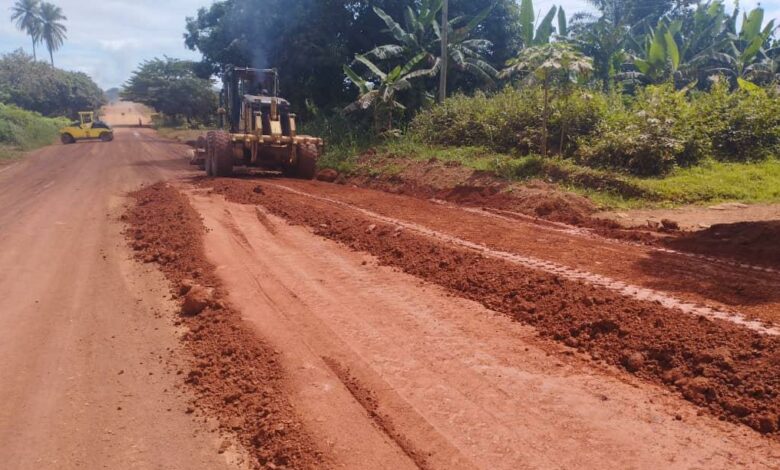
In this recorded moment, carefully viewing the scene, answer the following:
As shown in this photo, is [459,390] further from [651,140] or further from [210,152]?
[210,152]

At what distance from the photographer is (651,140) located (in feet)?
45.2

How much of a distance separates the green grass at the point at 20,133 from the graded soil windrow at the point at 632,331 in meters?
26.5

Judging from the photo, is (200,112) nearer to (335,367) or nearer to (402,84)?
(402,84)

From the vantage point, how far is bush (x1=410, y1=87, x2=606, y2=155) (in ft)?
52.8

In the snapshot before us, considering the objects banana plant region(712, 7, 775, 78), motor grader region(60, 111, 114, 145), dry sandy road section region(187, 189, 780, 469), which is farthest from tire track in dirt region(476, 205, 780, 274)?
motor grader region(60, 111, 114, 145)

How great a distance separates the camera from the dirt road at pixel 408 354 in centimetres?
361

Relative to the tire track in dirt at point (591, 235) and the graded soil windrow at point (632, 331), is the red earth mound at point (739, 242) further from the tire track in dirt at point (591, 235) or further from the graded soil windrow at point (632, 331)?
the graded soil windrow at point (632, 331)

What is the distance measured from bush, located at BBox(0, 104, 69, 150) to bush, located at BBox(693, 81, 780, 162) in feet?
110

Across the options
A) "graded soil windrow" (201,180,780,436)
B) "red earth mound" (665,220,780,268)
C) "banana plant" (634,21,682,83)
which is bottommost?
"graded soil windrow" (201,180,780,436)

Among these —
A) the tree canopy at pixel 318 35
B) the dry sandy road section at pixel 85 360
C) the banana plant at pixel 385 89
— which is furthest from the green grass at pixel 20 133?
the dry sandy road section at pixel 85 360

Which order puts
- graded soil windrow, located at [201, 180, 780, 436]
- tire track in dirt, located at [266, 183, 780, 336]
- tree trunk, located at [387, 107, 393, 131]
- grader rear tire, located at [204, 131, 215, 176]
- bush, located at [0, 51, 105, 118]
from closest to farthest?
graded soil windrow, located at [201, 180, 780, 436]
tire track in dirt, located at [266, 183, 780, 336]
grader rear tire, located at [204, 131, 215, 176]
tree trunk, located at [387, 107, 393, 131]
bush, located at [0, 51, 105, 118]

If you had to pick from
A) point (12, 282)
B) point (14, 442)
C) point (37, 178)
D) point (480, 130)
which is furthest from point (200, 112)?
point (14, 442)

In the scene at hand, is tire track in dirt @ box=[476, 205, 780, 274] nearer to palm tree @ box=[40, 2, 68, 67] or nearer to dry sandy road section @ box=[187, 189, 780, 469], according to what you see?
dry sandy road section @ box=[187, 189, 780, 469]

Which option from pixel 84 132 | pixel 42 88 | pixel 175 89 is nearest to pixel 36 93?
pixel 42 88
